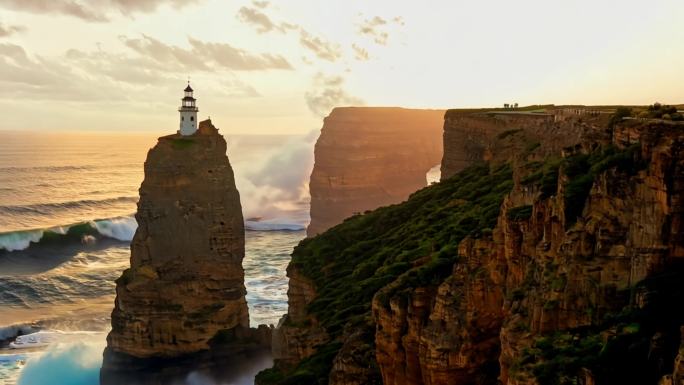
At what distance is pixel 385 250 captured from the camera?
27.0 meters

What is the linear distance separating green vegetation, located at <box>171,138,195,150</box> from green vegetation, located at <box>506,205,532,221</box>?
3068cm

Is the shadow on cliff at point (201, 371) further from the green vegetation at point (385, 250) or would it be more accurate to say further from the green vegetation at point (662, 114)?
the green vegetation at point (662, 114)

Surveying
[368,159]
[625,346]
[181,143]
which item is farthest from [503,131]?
[368,159]

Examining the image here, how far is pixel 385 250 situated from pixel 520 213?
1376 centimetres

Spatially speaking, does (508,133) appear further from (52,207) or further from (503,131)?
(52,207)

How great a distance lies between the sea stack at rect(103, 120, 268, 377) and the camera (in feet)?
134

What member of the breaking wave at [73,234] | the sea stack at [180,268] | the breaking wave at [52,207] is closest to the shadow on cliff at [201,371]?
the sea stack at [180,268]

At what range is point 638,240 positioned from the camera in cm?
957

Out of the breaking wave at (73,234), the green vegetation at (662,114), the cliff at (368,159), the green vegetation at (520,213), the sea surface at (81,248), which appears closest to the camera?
the green vegetation at (662,114)

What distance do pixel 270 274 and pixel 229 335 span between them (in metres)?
26.3

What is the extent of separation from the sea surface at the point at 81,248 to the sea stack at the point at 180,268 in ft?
16.5

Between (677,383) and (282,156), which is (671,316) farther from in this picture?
(282,156)

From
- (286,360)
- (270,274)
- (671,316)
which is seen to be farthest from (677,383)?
(270,274)

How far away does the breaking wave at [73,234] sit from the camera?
85375 millimetres
